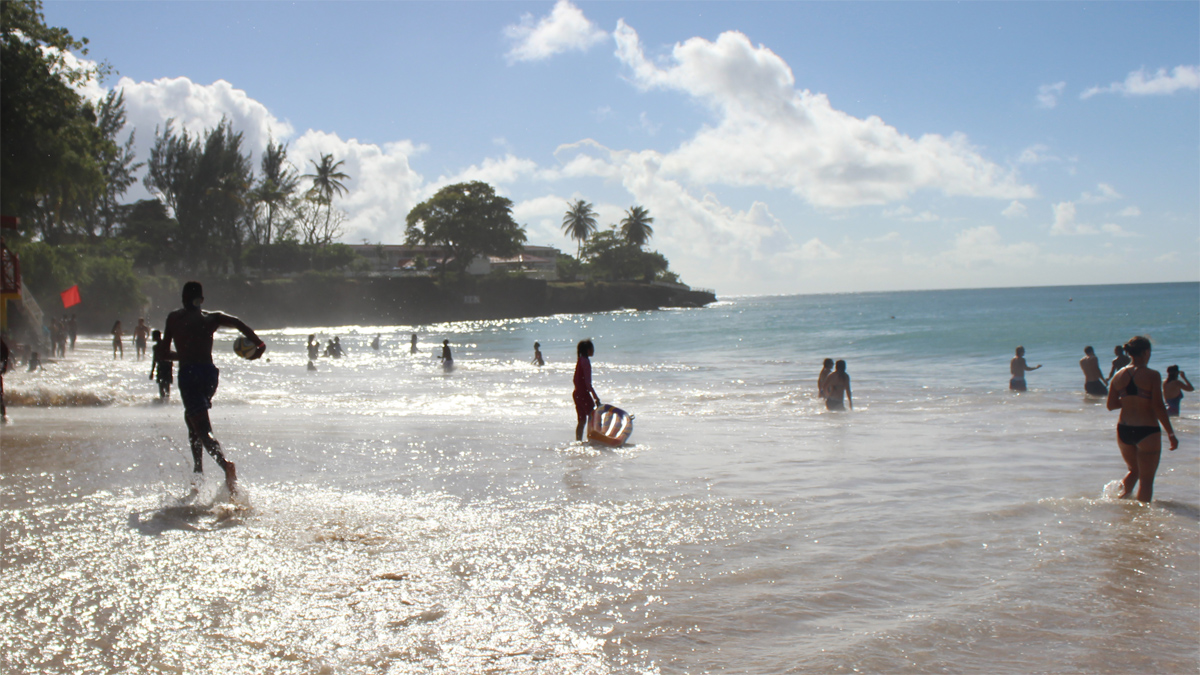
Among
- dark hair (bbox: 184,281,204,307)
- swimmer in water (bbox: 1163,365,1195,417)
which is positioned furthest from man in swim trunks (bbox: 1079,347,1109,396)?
dark hair (bbox: 184,281,204,307)

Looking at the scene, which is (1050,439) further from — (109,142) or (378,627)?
(109,142)

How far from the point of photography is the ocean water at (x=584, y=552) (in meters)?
3.30

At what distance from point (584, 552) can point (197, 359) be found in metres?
3.34

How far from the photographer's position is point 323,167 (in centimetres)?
7300

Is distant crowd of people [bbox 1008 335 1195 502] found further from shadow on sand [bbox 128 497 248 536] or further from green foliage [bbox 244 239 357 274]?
green foliage [bbox 244 239 357 274]

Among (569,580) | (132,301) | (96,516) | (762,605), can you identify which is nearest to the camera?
(762,605)

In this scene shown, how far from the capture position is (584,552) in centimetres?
458

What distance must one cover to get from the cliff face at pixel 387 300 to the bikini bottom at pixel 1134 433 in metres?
61.0

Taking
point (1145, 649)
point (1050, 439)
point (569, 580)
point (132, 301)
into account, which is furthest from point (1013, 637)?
point (132, 301)

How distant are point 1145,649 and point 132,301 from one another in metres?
49.4

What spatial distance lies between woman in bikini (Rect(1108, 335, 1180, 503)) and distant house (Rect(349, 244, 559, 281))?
74.6 m

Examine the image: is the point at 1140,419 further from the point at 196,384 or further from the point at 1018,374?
the point at 1018,374

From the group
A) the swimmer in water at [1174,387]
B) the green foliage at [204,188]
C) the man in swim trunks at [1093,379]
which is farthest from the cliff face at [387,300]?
the swimmer in water at [1174,387]

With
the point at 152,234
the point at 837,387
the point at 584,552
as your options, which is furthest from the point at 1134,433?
the point at 152,234
